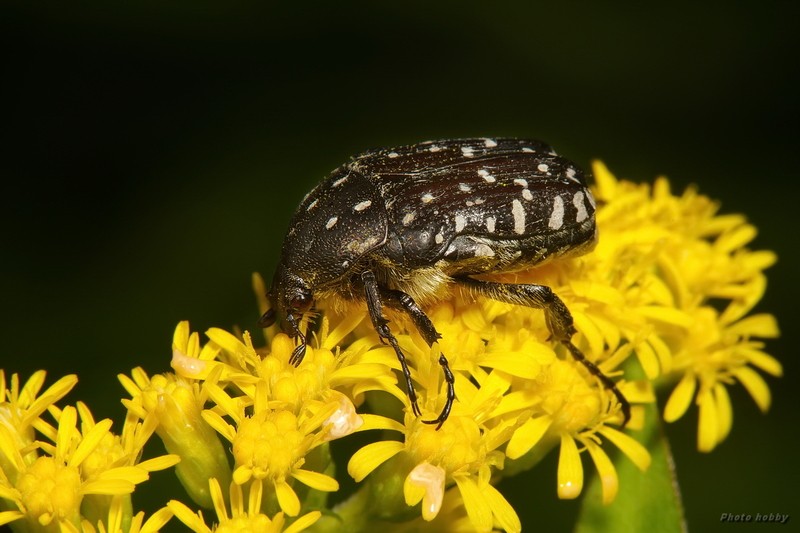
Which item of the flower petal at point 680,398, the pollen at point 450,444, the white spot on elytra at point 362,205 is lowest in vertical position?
the flower petal at point 680,398

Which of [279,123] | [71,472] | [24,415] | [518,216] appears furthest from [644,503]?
[279,123]

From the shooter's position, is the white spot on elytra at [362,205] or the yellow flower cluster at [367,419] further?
the white spot on elytra at [362,205]

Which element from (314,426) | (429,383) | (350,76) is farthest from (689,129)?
(314,426)

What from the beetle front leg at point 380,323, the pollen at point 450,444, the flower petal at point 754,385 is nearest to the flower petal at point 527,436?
the pollen at point 450,444

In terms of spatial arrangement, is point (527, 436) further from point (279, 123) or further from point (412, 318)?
point (279, 123)

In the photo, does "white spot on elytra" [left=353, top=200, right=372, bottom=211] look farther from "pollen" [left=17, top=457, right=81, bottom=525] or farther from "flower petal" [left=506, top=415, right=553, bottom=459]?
"pollen" [left=17, top=457, right=81, bottom=525]

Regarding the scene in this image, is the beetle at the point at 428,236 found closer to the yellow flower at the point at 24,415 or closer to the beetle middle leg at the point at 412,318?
the beetle middle leg at the point at 412,318

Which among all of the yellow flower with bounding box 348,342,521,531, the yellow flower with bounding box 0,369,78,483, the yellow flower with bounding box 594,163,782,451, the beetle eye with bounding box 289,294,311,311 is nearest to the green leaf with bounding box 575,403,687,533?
the yellow flower with bounding box 594,163,782,451
